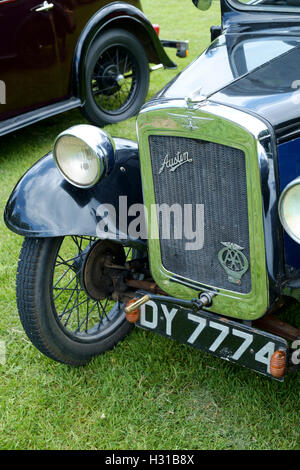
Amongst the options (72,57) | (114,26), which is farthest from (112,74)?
(72,57)

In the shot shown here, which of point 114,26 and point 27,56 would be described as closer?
point 27,56

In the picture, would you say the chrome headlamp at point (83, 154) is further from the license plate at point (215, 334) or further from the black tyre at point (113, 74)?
the black tyre at point (113, 74)

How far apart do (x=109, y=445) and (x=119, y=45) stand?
11.8 ft

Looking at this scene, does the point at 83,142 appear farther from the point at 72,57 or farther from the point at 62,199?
the point at 72,57

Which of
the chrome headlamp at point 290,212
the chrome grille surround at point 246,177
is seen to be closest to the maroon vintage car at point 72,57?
the chrome grille surround at point 246,177

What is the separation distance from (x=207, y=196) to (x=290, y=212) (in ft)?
1.05

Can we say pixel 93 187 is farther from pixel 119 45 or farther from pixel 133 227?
pixel 119 45

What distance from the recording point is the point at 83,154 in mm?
2199

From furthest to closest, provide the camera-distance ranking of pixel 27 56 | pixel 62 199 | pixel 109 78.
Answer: pixel 109 78, pixel 27 56, pixel 62 199

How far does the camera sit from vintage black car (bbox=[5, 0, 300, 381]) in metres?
1.86

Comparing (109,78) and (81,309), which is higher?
(109,78)

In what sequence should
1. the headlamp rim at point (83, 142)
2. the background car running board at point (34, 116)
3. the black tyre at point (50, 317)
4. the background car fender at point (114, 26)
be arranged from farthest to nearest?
1. the background car fender at point (114, 26)
2. the background car running board at point (34, 116)
3. the black tyre at point (50, 317)
4. the headlamp rim at point (83, 142)

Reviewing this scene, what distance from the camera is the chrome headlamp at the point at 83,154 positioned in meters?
2.13

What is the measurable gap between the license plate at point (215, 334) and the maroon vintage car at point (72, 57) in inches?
96.4
